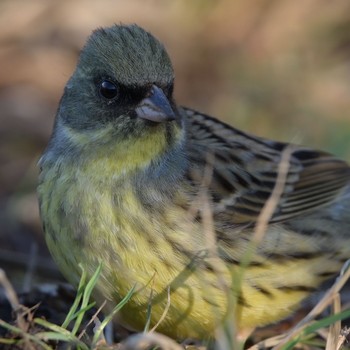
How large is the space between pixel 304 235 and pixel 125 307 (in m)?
0.91

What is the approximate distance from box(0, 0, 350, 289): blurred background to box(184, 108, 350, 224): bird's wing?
4.07ft

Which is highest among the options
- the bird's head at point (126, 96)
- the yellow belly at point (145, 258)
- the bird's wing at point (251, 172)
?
the bird's head at point (126, 96)

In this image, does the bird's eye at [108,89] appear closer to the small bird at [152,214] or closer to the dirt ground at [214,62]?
the small bird at [152,214]

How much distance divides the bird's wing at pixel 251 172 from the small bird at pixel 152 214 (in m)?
0.01

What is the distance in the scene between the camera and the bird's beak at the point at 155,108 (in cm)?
378

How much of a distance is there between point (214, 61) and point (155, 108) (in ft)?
11.8

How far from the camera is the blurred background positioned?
254 inches

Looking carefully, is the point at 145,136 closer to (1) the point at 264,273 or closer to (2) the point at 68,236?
(2) the point at 68,236

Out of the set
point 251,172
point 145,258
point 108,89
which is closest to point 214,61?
point 251,172

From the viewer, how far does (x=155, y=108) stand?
3.80m

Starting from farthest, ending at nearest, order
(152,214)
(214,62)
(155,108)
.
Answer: (214,62), (152,214), (155,108)

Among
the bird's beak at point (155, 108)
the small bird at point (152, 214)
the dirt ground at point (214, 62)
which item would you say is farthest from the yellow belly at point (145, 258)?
the dirt ground at point (214, 62)

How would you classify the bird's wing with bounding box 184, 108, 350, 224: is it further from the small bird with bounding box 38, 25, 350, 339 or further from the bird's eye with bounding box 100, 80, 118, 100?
the bird's eye with bounding box 100, 80, 118, 100

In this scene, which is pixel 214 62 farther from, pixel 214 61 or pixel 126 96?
pixel 126 96
